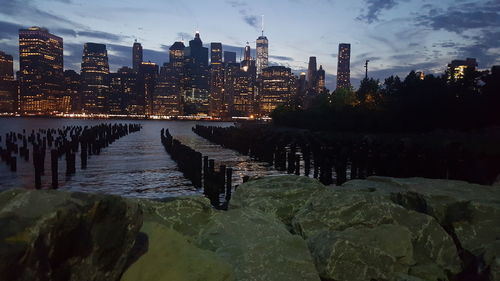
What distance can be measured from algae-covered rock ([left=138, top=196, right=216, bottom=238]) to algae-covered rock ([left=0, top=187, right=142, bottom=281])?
75.3 inches

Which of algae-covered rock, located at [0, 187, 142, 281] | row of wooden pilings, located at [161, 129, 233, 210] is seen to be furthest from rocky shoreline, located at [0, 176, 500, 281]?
row of wooden pilings, located at [161, 129, 233, 210]

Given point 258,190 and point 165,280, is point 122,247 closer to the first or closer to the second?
point 165,280

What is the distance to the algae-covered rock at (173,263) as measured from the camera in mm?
4523

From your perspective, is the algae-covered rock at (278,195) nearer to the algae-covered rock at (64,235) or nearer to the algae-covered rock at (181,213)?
the algae-covered rock at (181,213)

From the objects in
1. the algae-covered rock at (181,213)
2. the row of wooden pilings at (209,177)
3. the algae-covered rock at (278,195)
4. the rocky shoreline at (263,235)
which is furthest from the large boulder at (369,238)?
the row of wooden pilings at (209,177)

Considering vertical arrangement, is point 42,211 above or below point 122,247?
above

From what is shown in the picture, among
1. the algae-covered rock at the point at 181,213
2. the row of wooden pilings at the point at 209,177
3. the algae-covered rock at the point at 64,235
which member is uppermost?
the algae-covered rock at the point at 64,235

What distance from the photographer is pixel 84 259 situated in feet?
12.4

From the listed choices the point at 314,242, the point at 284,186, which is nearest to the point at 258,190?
the point at 284,186

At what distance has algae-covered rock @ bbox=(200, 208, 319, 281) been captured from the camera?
17.4ft

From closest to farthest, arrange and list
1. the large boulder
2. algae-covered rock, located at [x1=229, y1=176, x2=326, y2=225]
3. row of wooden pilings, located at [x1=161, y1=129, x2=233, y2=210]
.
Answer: the large boulder → algae-covered rock, located at [x1=229, y1=176, x2=326, y2=225] → row of wooden pilings, located at [x1=161, y1=129, x2=233, y2=210]

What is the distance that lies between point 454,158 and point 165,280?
18.6m

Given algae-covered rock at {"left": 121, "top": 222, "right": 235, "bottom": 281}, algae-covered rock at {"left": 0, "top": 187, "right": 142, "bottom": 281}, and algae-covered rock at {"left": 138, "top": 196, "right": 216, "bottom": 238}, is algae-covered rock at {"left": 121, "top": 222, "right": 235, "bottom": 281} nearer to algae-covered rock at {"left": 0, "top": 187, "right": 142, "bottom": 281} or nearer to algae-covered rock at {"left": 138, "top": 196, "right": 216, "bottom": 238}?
algae-covered rock at {"left": 0, "top": 187, "right": 142, "bottom": 281}

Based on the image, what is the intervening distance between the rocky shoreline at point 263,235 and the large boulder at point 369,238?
19 mm
